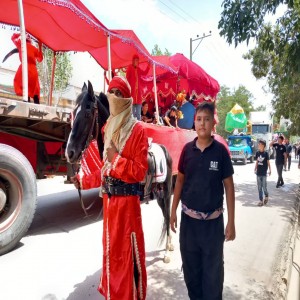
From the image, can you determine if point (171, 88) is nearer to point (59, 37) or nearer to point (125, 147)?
point (59, 37)

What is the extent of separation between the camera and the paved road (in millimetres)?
3098

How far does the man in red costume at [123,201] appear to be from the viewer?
229cm

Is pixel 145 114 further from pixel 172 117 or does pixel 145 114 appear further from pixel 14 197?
pixel 14 197

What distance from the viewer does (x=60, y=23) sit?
590 centimetres

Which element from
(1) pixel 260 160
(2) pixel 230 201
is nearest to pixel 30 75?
(2) pixel 230 201

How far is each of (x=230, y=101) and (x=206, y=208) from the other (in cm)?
4258

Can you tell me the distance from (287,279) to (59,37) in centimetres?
635

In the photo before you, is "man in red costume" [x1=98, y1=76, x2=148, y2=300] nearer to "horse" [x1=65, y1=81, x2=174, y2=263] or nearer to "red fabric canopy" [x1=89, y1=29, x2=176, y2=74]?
"horse" [x1=65, y1=81, x2=174, y2=263]

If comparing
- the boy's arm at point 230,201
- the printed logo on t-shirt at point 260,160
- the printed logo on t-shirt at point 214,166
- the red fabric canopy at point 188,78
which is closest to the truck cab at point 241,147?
the red fabric canopy at point 188,78

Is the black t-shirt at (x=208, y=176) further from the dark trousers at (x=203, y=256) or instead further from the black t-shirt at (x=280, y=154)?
the black t-shirt at (x=280, y=154)

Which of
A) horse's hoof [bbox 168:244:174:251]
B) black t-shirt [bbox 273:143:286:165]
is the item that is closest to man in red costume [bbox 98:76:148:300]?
horse's hoof [bbox 168:244:174:251]

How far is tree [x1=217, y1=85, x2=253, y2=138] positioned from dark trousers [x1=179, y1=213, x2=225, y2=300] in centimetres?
3985

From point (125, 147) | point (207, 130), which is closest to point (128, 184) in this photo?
point (125, 147)

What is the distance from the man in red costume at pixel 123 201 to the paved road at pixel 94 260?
0.81 meters
